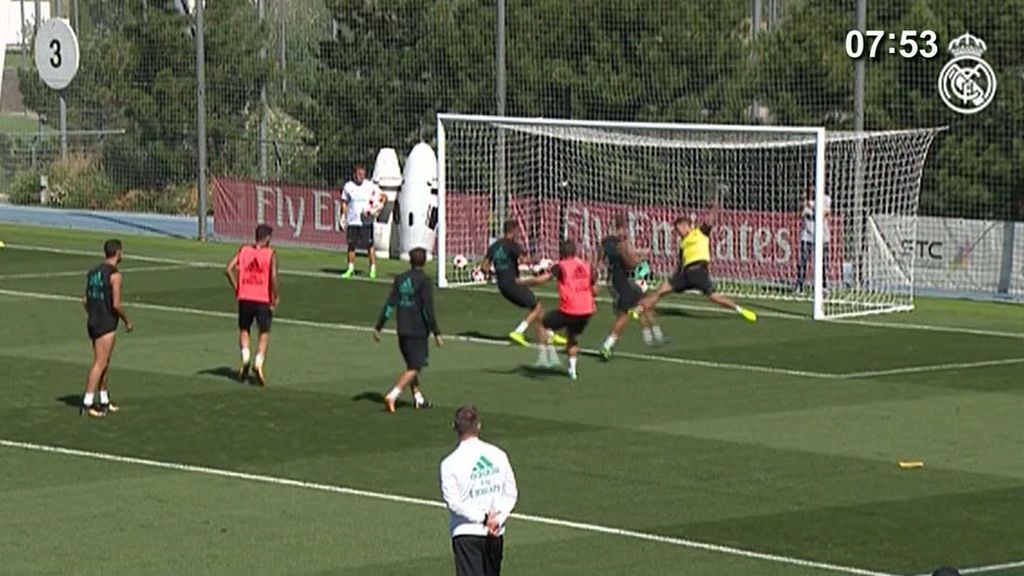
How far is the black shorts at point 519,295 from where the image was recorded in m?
33.0

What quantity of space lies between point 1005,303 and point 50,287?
16.1 metres

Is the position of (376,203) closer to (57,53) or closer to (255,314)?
(57,53)

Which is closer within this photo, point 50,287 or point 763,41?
point 50,287

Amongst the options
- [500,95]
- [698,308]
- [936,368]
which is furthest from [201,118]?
[936,368]

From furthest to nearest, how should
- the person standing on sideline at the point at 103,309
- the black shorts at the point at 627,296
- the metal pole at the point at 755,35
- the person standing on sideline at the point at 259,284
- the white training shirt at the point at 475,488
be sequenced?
1. the metal pole at the point at 755,35
2. the black shorts at the point at 627,296
3. the person standing on sideline at the point at 259,284
4. the person standing on sideline at the point at 103,309
5. the white training shirt at the point at 475,488

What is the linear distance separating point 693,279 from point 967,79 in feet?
33.3

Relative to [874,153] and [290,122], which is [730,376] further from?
[290,122]

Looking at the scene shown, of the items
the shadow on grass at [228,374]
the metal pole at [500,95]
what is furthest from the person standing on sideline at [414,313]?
the metal pole at [500,95]

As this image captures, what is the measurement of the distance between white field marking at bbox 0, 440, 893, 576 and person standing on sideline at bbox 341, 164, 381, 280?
17609mm

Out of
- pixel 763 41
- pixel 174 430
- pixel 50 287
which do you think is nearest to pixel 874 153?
pixel 763 41

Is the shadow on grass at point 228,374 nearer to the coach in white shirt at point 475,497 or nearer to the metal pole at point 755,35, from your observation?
the coach in white shirt at point 475,497

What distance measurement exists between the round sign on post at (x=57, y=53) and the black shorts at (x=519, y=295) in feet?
79.6

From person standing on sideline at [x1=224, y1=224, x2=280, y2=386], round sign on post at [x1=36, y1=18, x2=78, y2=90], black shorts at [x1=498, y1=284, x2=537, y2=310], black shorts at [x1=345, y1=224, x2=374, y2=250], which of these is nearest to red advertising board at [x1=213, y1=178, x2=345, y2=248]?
round sign on post at [x1=36, y1=18, x2=78, y2=90]

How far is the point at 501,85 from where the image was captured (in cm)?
4759
